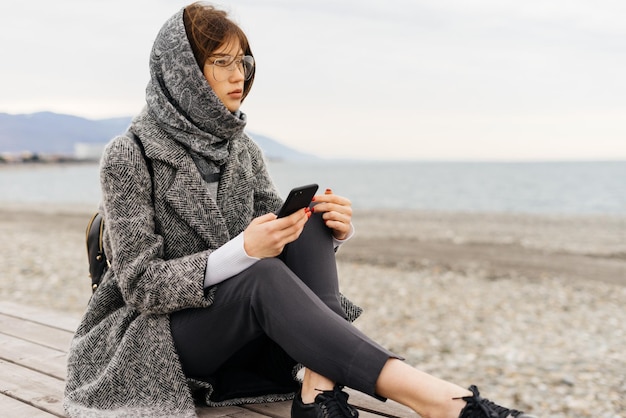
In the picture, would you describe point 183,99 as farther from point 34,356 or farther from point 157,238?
point 34,356

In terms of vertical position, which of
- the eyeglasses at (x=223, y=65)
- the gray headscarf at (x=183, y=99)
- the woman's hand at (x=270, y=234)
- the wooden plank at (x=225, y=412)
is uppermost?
the eyeglasses at (x=223, y=65)

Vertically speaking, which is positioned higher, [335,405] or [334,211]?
[334,211]

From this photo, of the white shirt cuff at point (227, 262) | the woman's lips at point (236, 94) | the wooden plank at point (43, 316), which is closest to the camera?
the white shirt cuff at point (227, 262)

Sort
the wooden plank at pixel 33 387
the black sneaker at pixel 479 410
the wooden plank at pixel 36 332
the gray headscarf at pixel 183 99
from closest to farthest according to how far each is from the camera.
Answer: the black sneaker at pixel 479 410 → the gray headscarf at pixel 183 99 → the wooden plank at pixel 33 387 → the wooden plank at pixel 36 332

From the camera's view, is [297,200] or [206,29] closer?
[297,200]

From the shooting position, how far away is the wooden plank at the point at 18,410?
2471 mm

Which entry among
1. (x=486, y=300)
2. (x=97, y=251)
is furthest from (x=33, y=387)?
(x=486, y=300)

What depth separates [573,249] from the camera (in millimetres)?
14727

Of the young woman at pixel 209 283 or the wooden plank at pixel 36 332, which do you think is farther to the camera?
the wooden plank at pixel 36 332

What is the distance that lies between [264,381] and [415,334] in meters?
4.95

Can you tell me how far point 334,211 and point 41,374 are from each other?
1588mm

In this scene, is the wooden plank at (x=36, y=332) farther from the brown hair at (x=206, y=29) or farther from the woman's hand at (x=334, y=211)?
the brown hair at (x=206, y=29)

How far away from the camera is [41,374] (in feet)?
9.81

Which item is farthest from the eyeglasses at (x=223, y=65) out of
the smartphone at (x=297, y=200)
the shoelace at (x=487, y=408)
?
the shoelace at (x=487, y=408)
